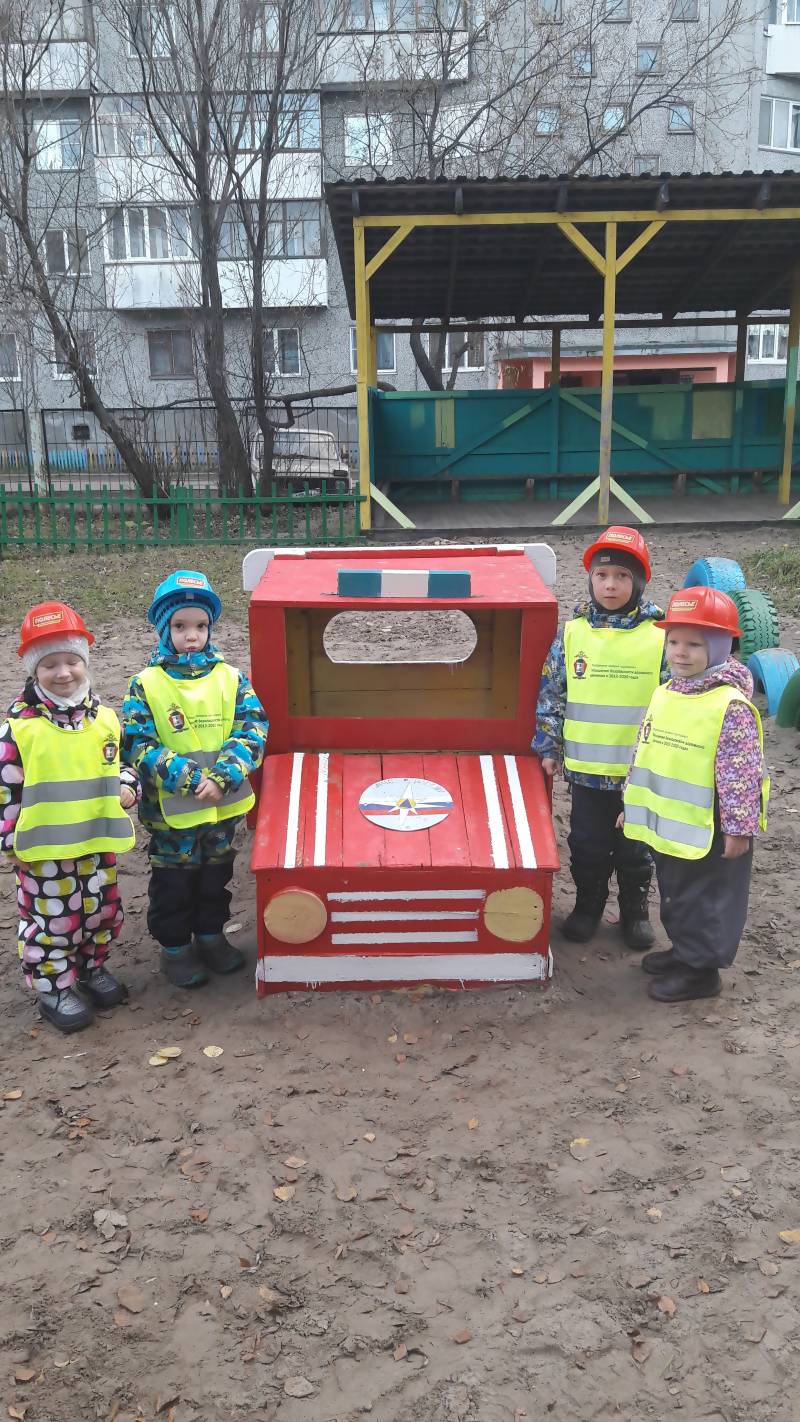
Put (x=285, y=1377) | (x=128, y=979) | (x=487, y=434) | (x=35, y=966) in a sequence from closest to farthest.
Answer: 1. (x=285, y=1377)
2. (x=35, y=966)
3. (x=128, y=979)
4. (x=487, y=434)

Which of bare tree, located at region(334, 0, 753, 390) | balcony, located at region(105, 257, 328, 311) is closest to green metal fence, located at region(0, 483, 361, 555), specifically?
bare tree, located at region(334, 0, 753, 390)

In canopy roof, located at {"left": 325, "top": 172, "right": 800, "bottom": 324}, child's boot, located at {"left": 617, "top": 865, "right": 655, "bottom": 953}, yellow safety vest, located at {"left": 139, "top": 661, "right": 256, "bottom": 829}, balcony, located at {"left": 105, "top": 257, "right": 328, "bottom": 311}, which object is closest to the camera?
yellow safety vest, located at {"left": 139, "top": 661, "right": 256, "bottom": 829}

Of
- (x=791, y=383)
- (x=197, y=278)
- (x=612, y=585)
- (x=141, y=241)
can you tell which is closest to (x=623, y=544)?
(x=612, y=585)

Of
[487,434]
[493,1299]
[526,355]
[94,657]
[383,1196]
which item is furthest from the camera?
[526,355]

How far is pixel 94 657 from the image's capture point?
7629 millimetres

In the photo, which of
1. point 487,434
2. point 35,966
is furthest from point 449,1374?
point 487,434

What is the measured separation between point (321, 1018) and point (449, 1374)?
128 cm

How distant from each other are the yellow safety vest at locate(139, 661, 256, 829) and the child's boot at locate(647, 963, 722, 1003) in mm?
1486

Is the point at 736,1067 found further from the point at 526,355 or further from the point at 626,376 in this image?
the point at 526,355

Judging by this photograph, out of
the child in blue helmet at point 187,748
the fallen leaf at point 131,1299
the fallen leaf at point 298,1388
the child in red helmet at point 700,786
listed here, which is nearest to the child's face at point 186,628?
the child in blue helmet at point 187,748

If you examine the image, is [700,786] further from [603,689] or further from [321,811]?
[321,811]

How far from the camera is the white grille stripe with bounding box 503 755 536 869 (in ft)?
10.8

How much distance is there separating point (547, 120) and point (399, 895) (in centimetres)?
1866

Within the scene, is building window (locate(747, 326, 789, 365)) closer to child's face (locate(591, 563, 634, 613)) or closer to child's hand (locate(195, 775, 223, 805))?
child's face (locate(591, 563, 634, 613))
